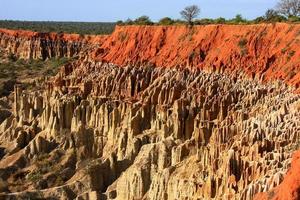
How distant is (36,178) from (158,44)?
51.1 ft

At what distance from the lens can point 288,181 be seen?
63.3 ft

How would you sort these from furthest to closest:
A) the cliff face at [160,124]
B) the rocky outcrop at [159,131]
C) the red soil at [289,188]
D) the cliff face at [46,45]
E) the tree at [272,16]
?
1. the cliff face at [46,45]
2. the tree at [272,16]
3. the cliff face at [160,124]
4. the rocky outcrop at [159,131]
5. the red soil at [289,188]

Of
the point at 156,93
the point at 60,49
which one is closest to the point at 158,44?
the point at 156,93

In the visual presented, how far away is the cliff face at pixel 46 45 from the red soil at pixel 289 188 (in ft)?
182

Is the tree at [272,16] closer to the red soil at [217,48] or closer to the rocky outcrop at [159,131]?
the red soil at [217,48]

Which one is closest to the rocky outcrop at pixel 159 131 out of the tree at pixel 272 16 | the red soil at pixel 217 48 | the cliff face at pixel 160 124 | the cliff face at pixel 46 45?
the cliff face at pixel 160 124

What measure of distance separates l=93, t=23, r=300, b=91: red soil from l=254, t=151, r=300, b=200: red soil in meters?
12.3

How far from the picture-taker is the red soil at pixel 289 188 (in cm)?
1875

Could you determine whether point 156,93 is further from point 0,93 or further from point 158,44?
point 0,93

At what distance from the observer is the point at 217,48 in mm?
41344

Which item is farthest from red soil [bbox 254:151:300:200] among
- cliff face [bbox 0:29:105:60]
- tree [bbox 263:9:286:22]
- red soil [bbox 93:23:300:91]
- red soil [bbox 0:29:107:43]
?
red soil [bbox 0:29:107:43]

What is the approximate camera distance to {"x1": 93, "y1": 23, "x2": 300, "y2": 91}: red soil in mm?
35844

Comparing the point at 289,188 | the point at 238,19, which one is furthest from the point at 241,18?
the point at 289,188

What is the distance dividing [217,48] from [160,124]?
26.0 ft
